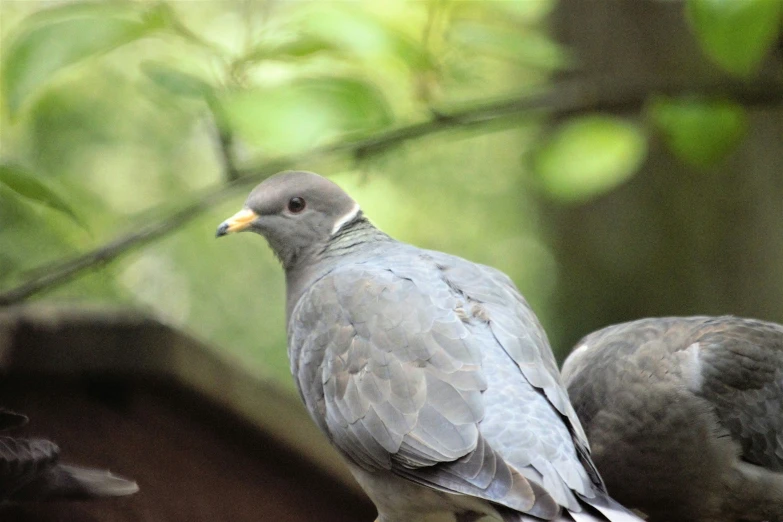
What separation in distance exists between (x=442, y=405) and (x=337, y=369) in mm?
195

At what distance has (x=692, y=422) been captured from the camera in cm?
163

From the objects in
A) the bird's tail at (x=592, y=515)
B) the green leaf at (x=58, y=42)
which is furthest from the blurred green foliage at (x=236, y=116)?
the bird's tail at (x=592, y=515)

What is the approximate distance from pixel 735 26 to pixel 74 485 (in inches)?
47.9

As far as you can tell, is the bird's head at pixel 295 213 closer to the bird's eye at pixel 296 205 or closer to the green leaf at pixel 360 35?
the bird's eye at pixel 296 205

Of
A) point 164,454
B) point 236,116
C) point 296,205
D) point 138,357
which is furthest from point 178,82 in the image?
point 164,454

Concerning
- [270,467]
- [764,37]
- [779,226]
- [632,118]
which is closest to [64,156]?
[270,467]

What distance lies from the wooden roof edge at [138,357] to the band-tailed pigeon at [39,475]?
0.11m

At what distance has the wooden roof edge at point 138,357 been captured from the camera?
125 cm

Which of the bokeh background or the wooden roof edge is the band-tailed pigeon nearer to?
the wooden roof edge

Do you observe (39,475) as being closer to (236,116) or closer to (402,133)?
(236,116)

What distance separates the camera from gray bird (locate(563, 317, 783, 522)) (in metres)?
1.64

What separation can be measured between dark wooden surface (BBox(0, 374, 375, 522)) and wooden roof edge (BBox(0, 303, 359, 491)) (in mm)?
23

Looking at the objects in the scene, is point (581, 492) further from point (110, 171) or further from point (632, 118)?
point (110, 171)

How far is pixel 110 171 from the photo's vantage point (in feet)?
11.9
